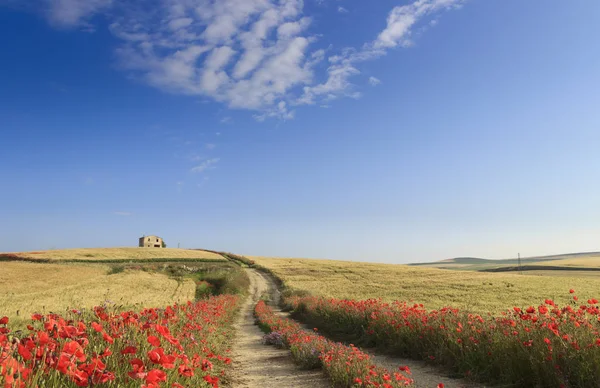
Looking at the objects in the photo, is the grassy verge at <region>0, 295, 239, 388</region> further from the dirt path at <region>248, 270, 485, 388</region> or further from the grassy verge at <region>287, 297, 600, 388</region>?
the grassy verge at <region>287, 297, 600, 388</region>

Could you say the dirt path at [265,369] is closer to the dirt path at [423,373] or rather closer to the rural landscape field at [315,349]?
the rural landscape field at [315,349]

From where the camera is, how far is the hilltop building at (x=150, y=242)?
373 feet

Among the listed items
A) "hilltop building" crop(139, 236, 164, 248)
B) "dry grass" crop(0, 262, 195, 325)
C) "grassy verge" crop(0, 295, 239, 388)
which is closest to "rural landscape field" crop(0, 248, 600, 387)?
"grassy verge" crop(0, 295, 239, 388)

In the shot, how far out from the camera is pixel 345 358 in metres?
8.07

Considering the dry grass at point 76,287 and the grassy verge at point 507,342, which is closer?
the grassy verge at point 507,342

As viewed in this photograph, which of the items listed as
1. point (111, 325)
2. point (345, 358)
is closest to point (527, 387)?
point (345, 358)

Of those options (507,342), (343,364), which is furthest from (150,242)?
(507,342)

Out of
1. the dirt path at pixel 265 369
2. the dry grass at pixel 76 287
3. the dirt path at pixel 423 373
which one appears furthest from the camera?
the dry grass at pixel 76 287

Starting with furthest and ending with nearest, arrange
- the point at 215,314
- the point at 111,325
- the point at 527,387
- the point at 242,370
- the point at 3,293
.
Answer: the point at 3,293, the point at 215,314, the point at 242,370, the point at 527,387, the point at 111,325

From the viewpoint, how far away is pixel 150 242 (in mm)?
115000

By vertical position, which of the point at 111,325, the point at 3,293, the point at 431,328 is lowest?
the point at 3,293

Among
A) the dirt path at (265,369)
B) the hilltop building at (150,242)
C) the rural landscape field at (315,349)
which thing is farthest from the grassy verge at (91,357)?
the hilltop building at (150,242)

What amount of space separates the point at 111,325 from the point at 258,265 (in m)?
71.6

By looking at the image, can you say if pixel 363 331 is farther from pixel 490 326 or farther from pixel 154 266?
pixel 154 266
